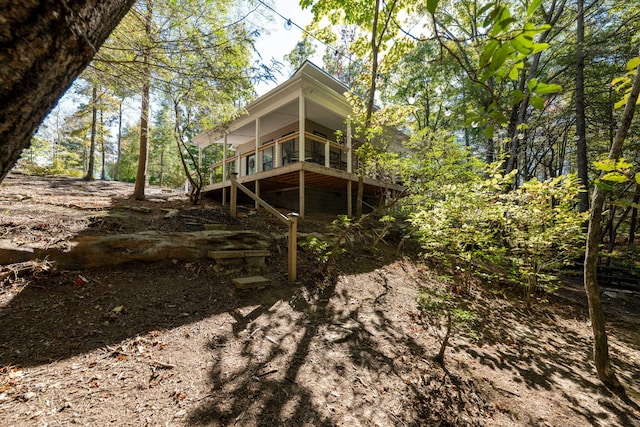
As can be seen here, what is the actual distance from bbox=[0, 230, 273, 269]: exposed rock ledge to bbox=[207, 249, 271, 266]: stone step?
0.26 meters

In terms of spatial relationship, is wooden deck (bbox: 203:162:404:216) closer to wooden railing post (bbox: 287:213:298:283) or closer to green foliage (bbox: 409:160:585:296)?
green foliage (bbox: 409:160:585:296)

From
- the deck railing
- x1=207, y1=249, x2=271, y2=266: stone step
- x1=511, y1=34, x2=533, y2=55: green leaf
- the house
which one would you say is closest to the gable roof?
the house

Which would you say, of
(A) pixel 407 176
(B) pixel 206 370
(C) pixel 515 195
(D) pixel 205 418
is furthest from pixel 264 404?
(C) pixel 515 195

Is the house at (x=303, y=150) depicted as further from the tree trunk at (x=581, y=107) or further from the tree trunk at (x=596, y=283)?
the tree trunk at (x=581, y=107)

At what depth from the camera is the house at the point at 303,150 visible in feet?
27.0

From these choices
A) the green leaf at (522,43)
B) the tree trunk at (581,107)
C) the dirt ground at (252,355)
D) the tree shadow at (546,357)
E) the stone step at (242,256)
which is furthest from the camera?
the tree trunk at (581,107)

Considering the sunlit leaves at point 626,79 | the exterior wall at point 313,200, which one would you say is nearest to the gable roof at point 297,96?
the exterior wall at point 313,200

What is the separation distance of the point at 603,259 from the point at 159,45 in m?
16.6

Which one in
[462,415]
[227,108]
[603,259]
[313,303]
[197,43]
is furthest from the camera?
[603,259]

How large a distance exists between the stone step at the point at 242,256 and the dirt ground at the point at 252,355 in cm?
16

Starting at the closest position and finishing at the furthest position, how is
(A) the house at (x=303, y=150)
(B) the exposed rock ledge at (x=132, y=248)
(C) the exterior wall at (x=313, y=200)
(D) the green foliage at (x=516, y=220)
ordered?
(B) the exposed rock ledge at (x=132, y=248), (D) the green foliage at (x=516, y=220), (A) the house at (x=303, y=150), (C) the exterior wall at (x=313, y=200)

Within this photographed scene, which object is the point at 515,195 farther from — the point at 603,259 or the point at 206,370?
the point at 603,259

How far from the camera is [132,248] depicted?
13.7 feet

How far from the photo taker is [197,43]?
12.3 ft
